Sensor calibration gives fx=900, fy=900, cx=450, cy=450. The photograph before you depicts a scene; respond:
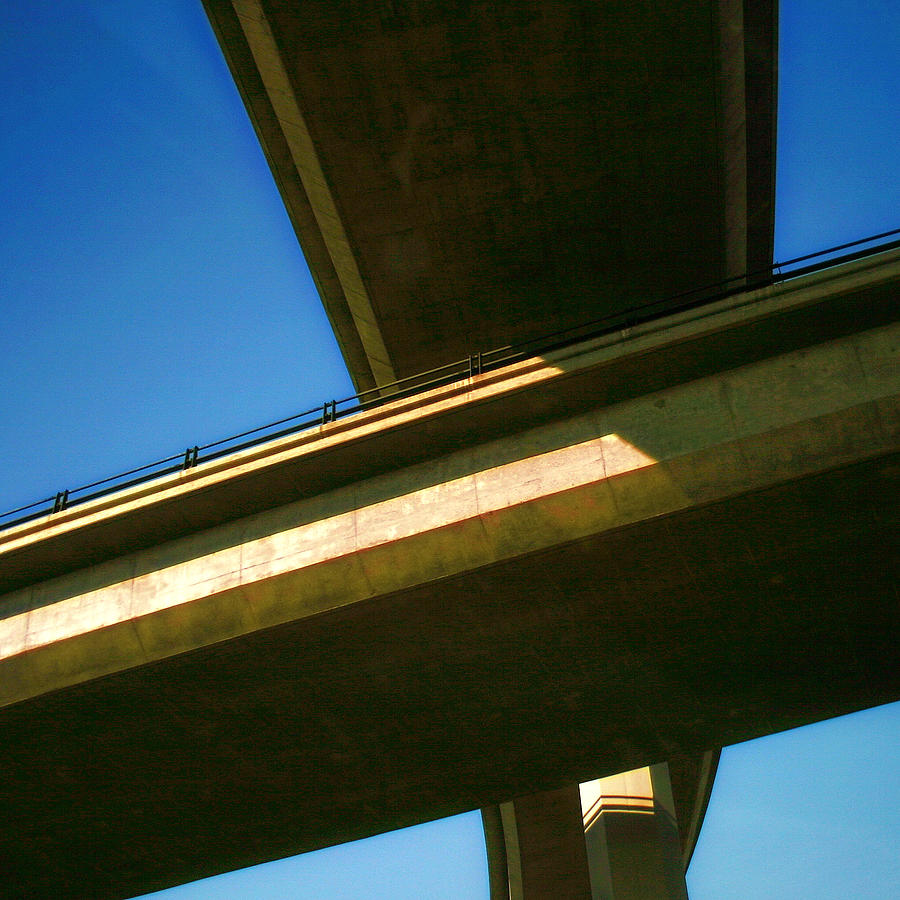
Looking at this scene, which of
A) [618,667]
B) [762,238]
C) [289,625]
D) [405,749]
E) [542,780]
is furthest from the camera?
[762,238]

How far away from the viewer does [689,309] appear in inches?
466

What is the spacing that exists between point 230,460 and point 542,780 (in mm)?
8483

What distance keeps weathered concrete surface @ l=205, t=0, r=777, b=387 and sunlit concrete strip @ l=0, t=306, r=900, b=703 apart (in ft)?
22.3

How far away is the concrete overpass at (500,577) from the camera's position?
10.9 m

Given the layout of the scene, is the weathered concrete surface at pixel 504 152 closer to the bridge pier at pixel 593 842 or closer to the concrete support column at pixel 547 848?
the bridge pier at pixel 593 842

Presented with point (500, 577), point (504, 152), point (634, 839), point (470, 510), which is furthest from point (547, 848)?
point (504, 152)

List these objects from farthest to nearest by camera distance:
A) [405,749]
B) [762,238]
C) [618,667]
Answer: [762,238], [405,749], [618,667]

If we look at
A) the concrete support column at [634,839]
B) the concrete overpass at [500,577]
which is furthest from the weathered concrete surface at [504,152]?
the concrete support column at [634,839]

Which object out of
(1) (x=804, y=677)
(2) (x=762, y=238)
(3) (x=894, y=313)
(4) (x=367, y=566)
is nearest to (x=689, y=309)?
(3) (x=894, y=313)

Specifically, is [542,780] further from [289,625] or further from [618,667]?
[289,625]

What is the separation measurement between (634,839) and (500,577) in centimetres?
1114

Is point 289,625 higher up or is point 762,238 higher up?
point 762,238

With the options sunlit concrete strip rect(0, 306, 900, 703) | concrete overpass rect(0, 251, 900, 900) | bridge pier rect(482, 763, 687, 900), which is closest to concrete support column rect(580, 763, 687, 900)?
bridge pier rect(482, 763, 687, 900)

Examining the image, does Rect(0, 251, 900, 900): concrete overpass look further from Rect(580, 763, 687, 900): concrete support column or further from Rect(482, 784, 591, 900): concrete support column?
Rect(482, 784, 591, 900): concrete support column
